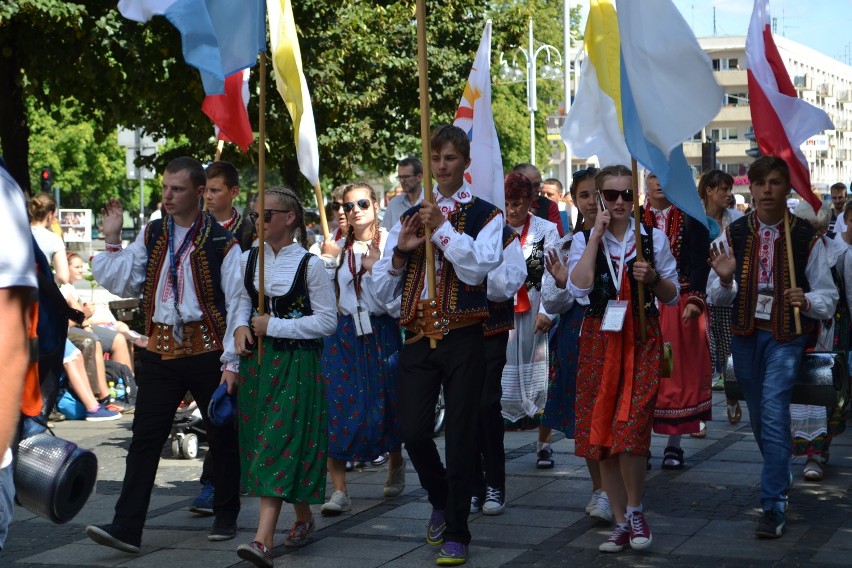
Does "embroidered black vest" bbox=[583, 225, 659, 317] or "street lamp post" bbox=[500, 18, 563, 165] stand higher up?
"street lamp post" bbox=[500, 18, 563, 165]

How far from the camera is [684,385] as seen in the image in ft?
29.4

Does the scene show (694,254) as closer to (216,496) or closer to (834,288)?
(834,288)

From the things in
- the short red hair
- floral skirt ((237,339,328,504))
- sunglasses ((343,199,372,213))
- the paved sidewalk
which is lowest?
the paved sidewalk

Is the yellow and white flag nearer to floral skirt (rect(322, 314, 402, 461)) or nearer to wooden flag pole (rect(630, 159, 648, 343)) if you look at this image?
floral skirt (rect(322, 314, 402, 461))

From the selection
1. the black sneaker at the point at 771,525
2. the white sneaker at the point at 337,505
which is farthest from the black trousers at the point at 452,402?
the black sneaker at the point at 771,525

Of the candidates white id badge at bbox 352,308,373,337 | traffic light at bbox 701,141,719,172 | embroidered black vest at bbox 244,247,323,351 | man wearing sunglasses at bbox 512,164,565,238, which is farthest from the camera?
traffic light at bbox 701,141,719,172

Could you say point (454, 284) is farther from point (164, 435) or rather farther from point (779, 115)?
point (779, 115)

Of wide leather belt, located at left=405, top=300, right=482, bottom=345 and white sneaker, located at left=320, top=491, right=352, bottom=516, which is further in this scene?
white sneaker, located at left=320, top=491, right=352, bottom=516

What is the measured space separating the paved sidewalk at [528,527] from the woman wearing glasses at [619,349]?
376 mm

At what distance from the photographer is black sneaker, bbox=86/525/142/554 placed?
659 cm

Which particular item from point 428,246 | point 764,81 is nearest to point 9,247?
point 428,246

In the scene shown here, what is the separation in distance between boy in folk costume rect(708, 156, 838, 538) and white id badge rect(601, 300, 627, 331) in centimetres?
83

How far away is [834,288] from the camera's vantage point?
721 centimetres

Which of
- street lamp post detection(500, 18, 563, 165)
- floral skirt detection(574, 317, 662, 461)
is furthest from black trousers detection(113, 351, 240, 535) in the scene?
street lamp post detection(500, 18, 563, 165)
